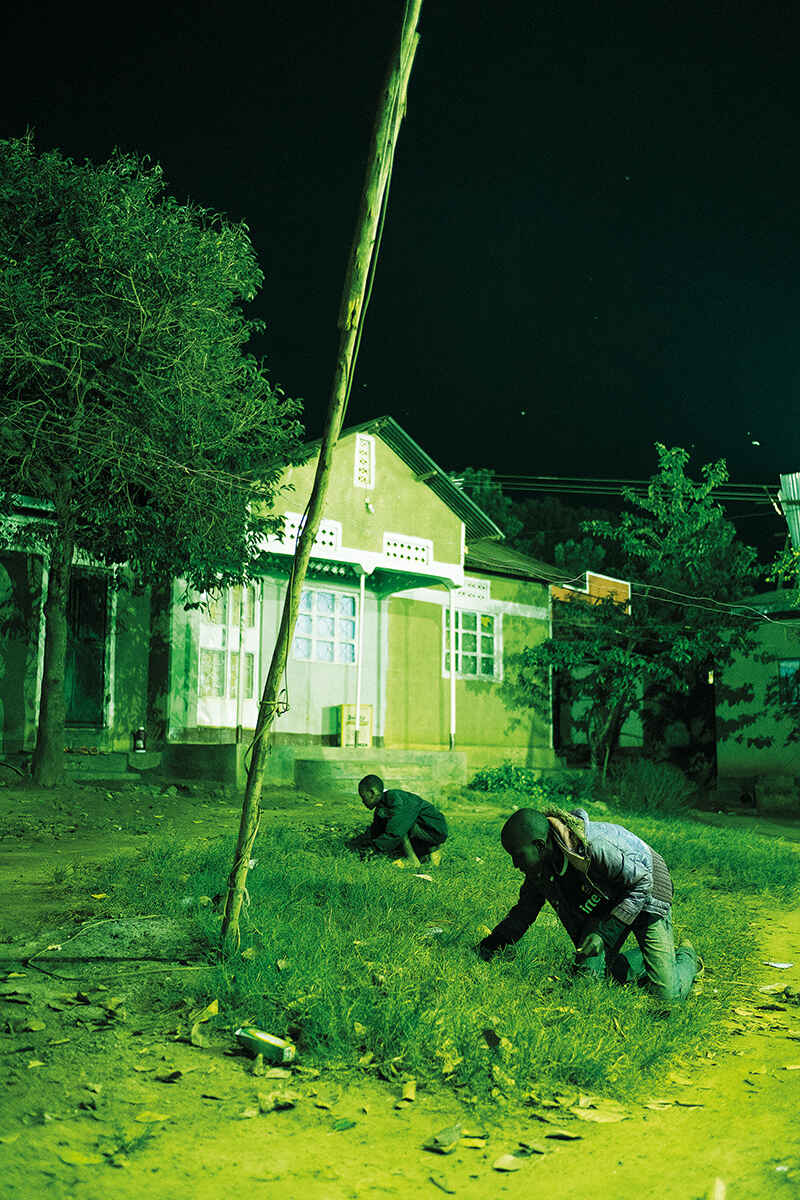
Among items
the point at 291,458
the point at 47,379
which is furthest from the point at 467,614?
the point at 47,379

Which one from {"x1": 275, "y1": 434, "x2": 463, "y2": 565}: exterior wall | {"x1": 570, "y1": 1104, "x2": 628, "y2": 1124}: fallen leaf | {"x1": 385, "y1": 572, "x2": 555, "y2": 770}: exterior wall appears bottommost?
{"x1": 570, "y1": 1104, "x2": 628, "y2": 1124}: fallen leaf

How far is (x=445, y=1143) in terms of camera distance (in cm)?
373

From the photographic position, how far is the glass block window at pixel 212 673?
51.5ft

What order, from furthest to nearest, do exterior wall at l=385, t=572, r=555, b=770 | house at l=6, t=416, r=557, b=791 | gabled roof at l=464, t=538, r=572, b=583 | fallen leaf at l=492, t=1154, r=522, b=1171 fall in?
1. gabled roof at l=464, t=538, r=572, b=583
2. exterior wall at l=385, t=572, r=555, b=770
3. house at l=6, t=416, r=557, b=791
4. fallen leaf at l=492, t=1154, r=522, b=1171

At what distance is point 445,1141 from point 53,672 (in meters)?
9.32

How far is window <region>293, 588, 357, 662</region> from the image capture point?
17344 mm

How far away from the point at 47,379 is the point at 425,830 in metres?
6.26

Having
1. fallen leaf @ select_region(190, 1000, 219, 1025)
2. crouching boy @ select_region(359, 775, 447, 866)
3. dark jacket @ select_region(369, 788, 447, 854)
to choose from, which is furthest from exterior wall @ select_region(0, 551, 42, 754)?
fallen leaf @ select_region(190, 1000, 219, 1025)

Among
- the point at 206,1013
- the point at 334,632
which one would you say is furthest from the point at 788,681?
the point at 206,1013

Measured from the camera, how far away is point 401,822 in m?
9.10

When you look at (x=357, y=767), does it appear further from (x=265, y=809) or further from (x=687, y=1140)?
(x=687, y=1140)

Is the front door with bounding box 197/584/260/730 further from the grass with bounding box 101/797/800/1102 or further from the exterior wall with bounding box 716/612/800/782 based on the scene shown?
the exterior wall with bounding box 716/612/800/782

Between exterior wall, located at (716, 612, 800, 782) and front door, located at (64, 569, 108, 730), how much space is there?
47.9 ft

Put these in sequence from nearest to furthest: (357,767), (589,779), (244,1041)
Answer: (244,1041), (357,767), (589,779)
